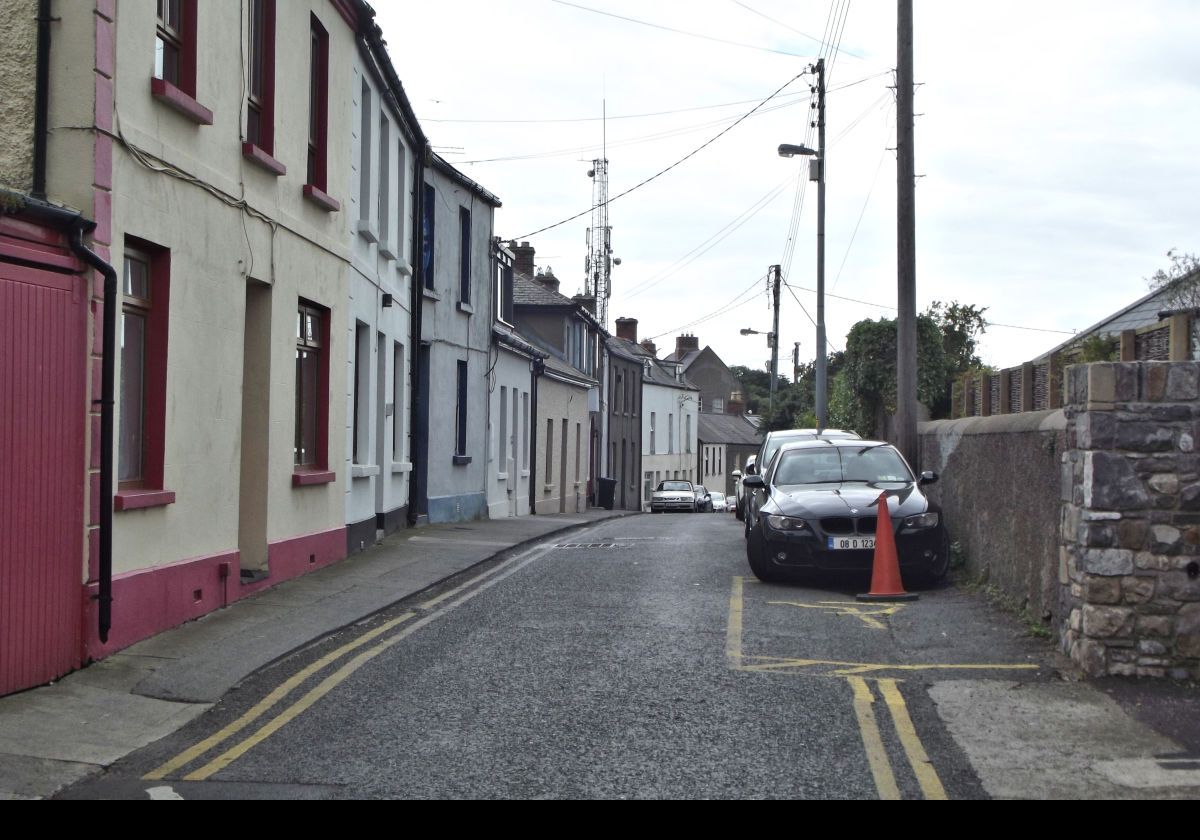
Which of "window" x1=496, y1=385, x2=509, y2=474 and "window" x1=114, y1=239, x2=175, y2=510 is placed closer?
"window" x1=114, y1=239, x2=175, y2=510

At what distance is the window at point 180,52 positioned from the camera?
10.5 metres

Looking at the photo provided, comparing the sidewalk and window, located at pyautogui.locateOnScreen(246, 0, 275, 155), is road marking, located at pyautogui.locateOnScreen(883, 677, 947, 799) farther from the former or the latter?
window, located at pyautogui.locateOnScreen(246, 0, 275, 155)

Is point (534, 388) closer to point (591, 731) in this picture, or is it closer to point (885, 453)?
point (885, 453)

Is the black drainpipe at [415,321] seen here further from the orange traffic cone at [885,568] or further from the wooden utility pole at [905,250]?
the orange traffic cone at [885,568]

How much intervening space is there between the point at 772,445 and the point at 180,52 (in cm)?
1327

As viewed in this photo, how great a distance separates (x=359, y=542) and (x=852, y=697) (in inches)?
398

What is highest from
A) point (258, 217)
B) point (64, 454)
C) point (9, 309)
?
point (258, 217)

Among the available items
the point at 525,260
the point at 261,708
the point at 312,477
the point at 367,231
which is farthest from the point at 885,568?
the point at 525,260

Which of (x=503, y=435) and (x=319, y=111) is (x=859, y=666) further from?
(x=503, y=435)

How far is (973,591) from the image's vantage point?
12781mm

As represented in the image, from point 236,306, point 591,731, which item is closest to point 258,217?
point 236,306

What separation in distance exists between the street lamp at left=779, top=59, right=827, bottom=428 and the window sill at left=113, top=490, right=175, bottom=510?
21.0m

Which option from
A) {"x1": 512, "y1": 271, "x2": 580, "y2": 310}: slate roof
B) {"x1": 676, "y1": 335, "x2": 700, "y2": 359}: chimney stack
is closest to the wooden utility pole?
{"x1": 512, "y1": 271, "x2": 580, "y2": 310}: slate roof

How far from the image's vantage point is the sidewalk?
654 cm
